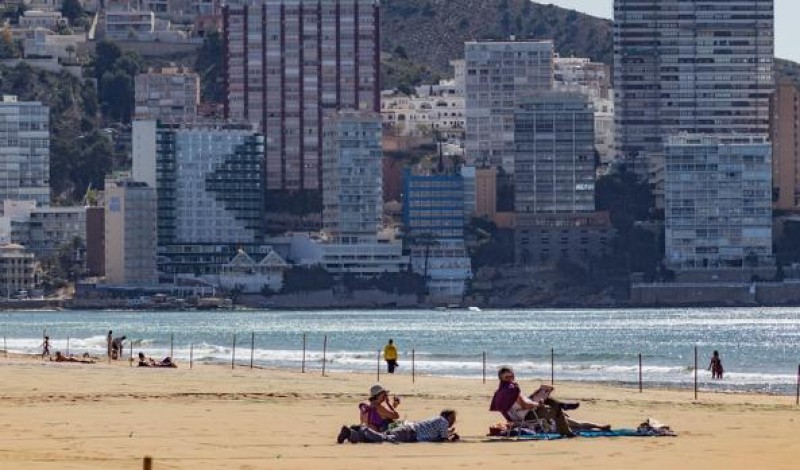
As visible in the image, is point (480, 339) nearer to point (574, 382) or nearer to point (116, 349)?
point (116, 349)

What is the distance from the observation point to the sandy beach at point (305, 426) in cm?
3105

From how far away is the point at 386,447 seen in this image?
109ft

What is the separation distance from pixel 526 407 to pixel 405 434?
2.09m

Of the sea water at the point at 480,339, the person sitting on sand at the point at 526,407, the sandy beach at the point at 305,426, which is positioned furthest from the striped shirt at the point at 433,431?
the sea water at the point at 480,339

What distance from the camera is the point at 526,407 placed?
3497cm

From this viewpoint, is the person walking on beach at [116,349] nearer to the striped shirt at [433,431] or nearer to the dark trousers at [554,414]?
the dark trousers at [554,414]

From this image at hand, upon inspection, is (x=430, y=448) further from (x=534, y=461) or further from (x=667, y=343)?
(x=667, y=343)

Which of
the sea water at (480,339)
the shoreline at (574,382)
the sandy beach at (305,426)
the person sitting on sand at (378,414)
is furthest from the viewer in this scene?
the sea water at (480,339)

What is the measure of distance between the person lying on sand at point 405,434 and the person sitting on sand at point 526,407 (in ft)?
4.84

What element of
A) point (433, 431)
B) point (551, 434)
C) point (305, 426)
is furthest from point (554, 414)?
point (305, 426)

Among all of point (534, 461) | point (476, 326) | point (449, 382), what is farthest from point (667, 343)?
point (534, 461)

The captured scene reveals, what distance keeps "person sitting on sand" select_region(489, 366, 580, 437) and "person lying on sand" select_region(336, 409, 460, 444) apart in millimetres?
1474

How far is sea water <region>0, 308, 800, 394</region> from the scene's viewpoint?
72.2 meters

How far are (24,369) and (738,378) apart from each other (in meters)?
19.9
